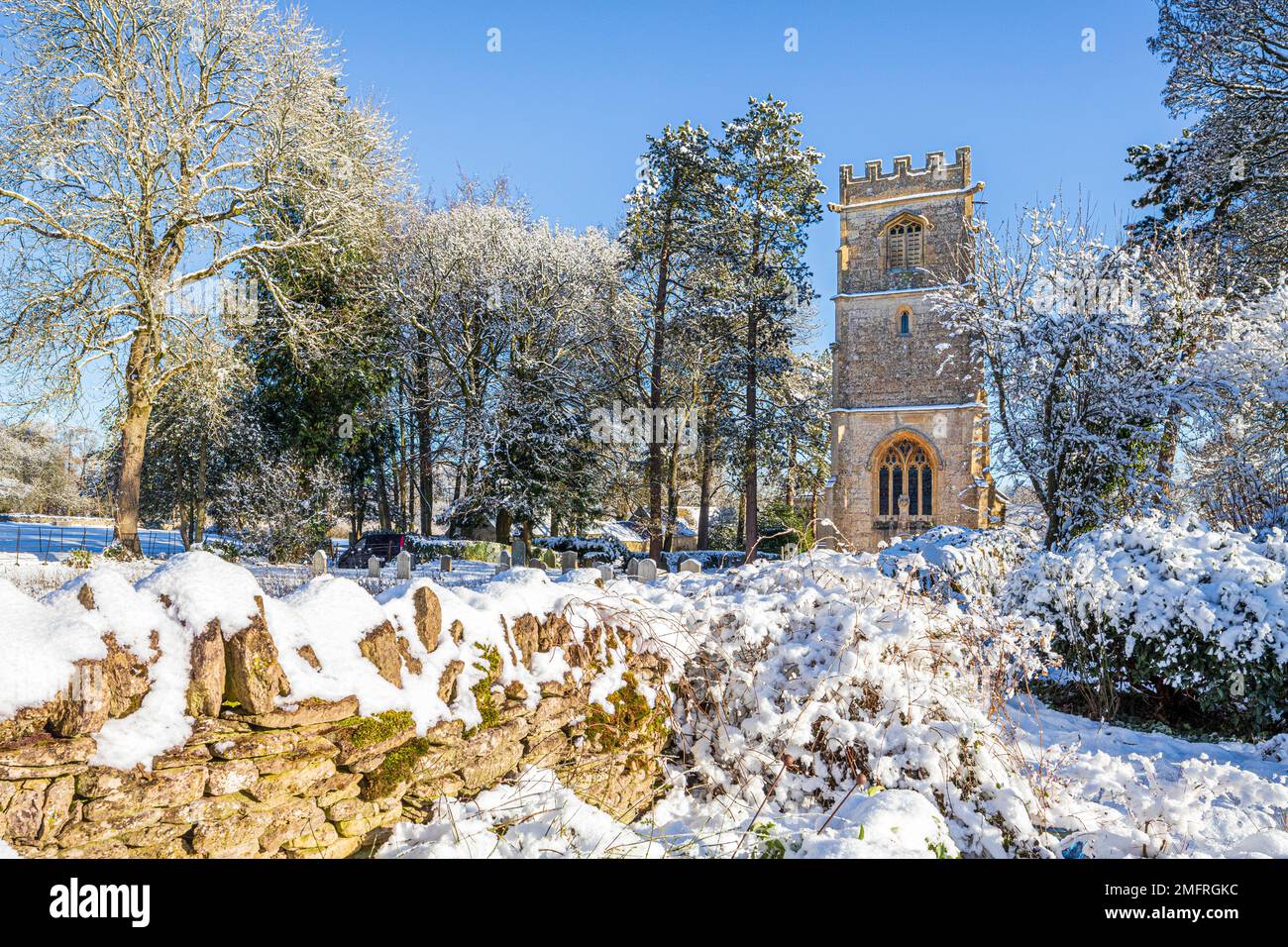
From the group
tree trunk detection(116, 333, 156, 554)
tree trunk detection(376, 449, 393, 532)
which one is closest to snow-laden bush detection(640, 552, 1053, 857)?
tree trunk detection(116, 333, 156, 554)

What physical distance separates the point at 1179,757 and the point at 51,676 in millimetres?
6912

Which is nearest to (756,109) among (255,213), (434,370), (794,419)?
(794,419)

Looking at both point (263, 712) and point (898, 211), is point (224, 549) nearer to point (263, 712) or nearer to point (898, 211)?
point (263, 712)

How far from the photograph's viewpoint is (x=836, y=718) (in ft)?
12.4

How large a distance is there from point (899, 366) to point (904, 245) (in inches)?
183

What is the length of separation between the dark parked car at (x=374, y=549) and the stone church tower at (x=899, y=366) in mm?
14590

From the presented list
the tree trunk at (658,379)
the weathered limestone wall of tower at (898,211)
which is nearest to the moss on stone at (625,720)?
the tree trunk at (658,379)

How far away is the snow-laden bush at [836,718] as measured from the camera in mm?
3494

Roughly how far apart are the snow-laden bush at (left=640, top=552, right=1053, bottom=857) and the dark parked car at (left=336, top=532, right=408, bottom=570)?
17946 millimetres

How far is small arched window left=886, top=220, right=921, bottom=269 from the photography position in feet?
88.3

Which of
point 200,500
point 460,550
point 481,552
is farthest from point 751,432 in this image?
point 200,500

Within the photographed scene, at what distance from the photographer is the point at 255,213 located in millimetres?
17250

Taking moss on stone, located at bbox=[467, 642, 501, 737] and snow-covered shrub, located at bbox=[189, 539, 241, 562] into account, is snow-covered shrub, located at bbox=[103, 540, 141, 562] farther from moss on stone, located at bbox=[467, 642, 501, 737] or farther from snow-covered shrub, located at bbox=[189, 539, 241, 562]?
moss on stone, located at bbox=[467, 642, 501, 737]

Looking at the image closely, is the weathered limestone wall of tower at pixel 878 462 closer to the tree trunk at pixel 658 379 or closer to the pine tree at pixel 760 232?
the pine tree at pixel 760 232
